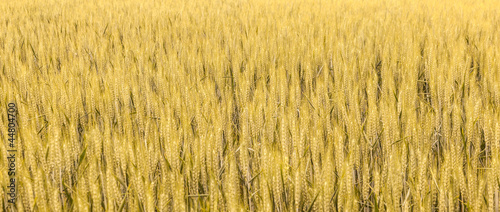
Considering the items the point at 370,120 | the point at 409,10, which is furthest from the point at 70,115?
the point at 409,10

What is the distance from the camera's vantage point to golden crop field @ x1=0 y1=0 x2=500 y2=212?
2.51 ft

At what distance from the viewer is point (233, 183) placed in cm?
74

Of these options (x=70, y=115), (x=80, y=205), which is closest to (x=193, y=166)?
(x=80, y=205)

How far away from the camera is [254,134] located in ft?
3.53

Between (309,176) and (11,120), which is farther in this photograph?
(11,120)

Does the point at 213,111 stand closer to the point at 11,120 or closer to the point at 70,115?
the point at 70,115

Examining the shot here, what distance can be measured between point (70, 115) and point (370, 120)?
3.05 feet

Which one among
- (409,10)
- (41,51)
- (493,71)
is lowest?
(493,71)

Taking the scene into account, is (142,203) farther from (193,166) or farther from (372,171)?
(372,171)

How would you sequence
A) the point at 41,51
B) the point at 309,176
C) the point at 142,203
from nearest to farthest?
1. the point at 142,203
2. the point at 309,176
3. the point at 41,51

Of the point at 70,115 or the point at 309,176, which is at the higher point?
the point at 70,115

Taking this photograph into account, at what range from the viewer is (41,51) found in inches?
79.9

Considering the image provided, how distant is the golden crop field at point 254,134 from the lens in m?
0.76

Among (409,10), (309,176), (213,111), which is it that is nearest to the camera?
(309,176)
